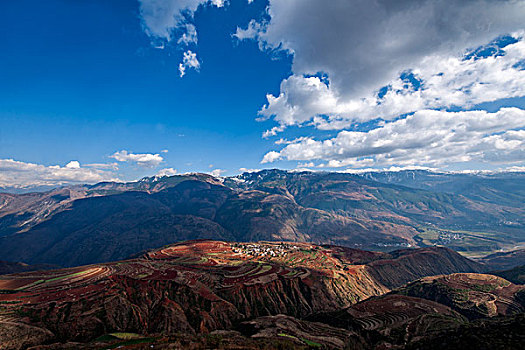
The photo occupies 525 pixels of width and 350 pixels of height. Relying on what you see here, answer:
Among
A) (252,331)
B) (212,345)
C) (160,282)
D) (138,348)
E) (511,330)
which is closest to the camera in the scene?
(511,330)

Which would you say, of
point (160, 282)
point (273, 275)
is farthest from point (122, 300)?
point (273, 275)

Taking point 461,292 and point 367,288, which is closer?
point 461,292

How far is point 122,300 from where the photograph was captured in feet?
317

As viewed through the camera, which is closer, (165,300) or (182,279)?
(165,300)

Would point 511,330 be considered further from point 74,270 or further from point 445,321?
point 74,270

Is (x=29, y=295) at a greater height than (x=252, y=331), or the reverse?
(x=29, y=295)

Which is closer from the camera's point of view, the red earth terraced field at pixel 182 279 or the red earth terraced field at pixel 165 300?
the red earth terraced field at pixel 165 300

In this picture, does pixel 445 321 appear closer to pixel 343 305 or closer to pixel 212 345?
pixel 343 305

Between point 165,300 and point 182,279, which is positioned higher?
point 182,279

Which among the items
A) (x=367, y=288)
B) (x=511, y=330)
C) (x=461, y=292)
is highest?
(x=511, y=330)

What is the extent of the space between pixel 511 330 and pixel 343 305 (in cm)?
10523

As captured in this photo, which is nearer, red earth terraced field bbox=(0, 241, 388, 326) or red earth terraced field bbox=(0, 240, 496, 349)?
red earth terraced field bbox=(0, 240, 496, 349)

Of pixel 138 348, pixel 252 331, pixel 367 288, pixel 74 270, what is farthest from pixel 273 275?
pixel 74 270

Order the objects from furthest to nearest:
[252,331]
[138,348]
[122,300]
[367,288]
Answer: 1. [367,288]
2. [122,300]
3. [252,331]
4. [138,348]
